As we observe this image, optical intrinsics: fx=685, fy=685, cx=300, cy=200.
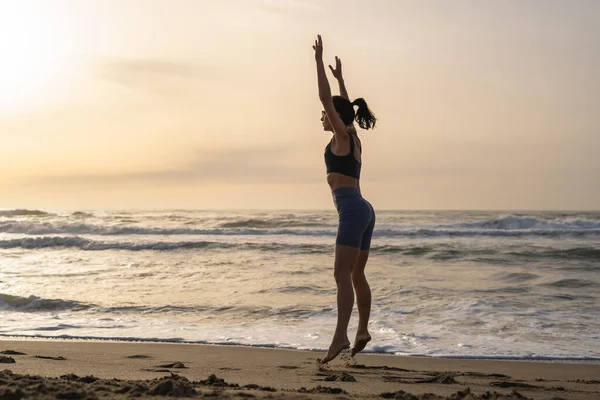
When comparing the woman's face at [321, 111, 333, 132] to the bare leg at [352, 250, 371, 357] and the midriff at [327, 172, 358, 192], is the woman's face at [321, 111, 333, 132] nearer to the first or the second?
the midriff at [327, 172, 358, 192]

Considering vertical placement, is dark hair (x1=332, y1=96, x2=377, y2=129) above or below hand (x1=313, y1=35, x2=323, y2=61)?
below

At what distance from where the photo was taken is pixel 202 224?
34594mm

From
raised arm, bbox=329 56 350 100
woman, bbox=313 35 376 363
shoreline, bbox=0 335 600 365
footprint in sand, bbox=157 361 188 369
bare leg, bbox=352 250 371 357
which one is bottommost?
shoreline, bbox=0 335 600 365

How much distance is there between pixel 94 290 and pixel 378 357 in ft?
19.1

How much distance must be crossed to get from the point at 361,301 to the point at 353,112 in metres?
1.37

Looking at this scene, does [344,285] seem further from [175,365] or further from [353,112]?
[175,365]

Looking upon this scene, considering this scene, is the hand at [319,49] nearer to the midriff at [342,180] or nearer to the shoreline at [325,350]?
the midriff at [342,180]

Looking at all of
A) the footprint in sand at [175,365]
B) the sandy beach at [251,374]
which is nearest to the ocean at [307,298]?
the sandy beach at [251,374]

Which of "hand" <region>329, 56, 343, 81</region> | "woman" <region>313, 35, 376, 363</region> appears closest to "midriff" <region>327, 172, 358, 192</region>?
"woman" <region>313, 35, 376, 363</region>

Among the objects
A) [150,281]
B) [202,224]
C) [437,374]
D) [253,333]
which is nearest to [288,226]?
[202,224]

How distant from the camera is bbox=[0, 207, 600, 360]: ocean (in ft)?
22.7

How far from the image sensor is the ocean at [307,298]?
693 centimetres

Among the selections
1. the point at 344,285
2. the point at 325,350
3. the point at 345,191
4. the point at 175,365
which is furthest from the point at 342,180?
the point at 325,350

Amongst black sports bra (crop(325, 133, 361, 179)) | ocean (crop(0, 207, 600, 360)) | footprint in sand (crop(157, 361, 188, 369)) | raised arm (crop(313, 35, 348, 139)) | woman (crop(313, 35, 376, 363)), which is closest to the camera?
raised arm (crop(313, 35, 348, 139))
